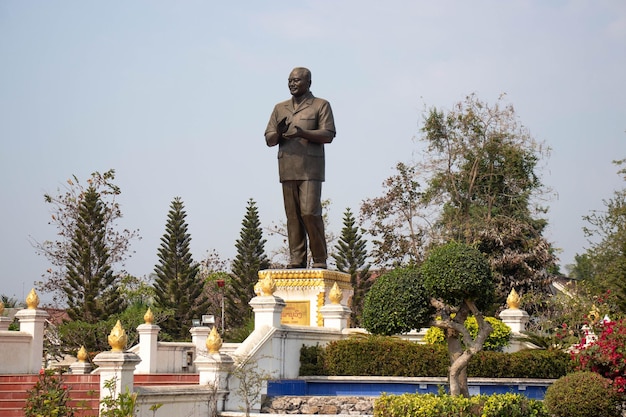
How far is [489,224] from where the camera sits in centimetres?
2755

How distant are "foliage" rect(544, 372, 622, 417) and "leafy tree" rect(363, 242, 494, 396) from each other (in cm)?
175

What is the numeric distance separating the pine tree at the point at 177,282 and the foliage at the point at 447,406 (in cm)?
1678

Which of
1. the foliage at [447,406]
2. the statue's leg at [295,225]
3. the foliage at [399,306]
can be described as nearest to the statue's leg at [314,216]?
the statue's leg at [295,225]

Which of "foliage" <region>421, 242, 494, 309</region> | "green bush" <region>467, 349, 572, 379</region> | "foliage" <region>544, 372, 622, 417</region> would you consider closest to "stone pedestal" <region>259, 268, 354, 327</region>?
"green bush" <region>467, 349, 572, 379</region>

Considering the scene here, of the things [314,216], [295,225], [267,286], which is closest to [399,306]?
[267,286]

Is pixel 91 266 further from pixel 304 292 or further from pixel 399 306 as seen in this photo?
pixel 399 306

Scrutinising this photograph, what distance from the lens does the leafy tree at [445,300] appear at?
11.5 metres

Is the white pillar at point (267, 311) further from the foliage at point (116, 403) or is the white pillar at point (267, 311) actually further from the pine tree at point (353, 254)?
the pine tree at point (353, 254)

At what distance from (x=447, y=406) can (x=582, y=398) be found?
287 centimetres

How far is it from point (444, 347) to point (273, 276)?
3.42m

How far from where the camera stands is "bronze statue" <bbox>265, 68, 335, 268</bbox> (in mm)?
15930

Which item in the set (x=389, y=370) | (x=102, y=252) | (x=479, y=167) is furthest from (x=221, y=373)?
(x=479, y=167)

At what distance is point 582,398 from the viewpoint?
41.6 feet

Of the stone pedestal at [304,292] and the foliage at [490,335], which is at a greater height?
the stone pedestal at [304,292]
